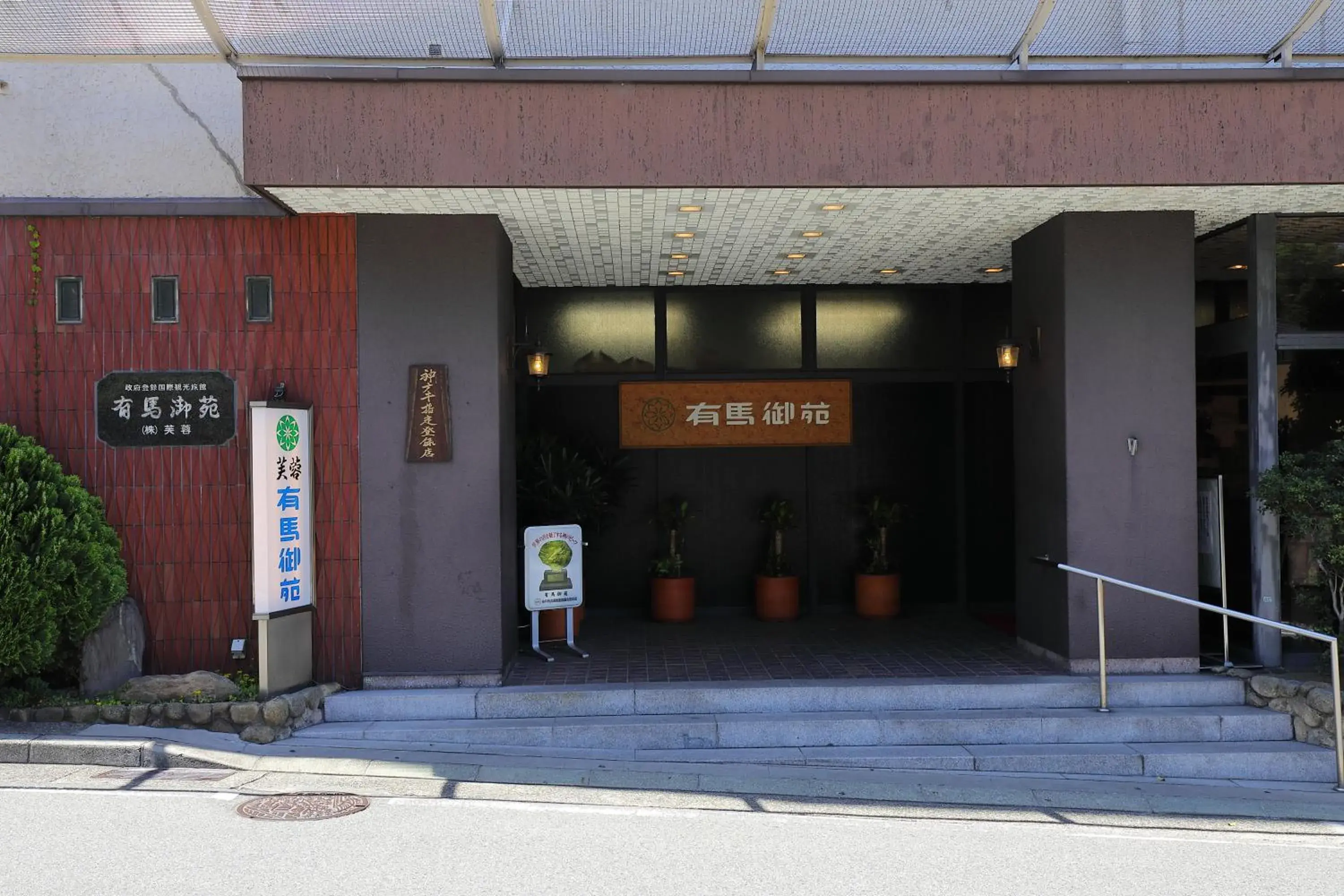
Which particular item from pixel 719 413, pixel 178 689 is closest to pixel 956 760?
pixel 719 413

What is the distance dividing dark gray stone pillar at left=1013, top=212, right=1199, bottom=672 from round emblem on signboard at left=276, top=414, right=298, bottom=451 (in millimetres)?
6297

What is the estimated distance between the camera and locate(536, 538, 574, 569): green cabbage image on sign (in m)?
9.77

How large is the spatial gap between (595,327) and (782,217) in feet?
13.3

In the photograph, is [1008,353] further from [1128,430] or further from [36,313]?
[36,313]

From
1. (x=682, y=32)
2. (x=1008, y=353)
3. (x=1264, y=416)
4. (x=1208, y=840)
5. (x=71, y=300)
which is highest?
(x=682, y=32)

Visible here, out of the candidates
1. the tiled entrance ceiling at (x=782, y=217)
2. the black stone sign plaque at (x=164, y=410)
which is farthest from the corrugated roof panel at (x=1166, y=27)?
the black stone sign plaque at (x=164, y=410)

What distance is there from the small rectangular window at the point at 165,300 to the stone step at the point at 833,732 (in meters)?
3.52

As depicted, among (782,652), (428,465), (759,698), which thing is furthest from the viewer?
(782,652)

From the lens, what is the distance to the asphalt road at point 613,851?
→ 5238 millimetres

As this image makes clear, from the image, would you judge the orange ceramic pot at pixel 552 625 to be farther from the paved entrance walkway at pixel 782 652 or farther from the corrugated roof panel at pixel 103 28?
the corrugated roof panel at pixel 103 28

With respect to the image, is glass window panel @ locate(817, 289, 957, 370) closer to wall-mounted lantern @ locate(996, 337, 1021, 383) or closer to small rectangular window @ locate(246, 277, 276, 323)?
wall-mounted lantern @ locate(996, 337, 1021, 383)

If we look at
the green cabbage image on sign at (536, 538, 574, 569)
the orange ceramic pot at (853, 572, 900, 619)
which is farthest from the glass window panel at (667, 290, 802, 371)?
the green cabbage image on sign at (536, 538, 574, 569)

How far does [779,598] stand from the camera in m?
12.1

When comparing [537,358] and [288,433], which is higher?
[537,358]
